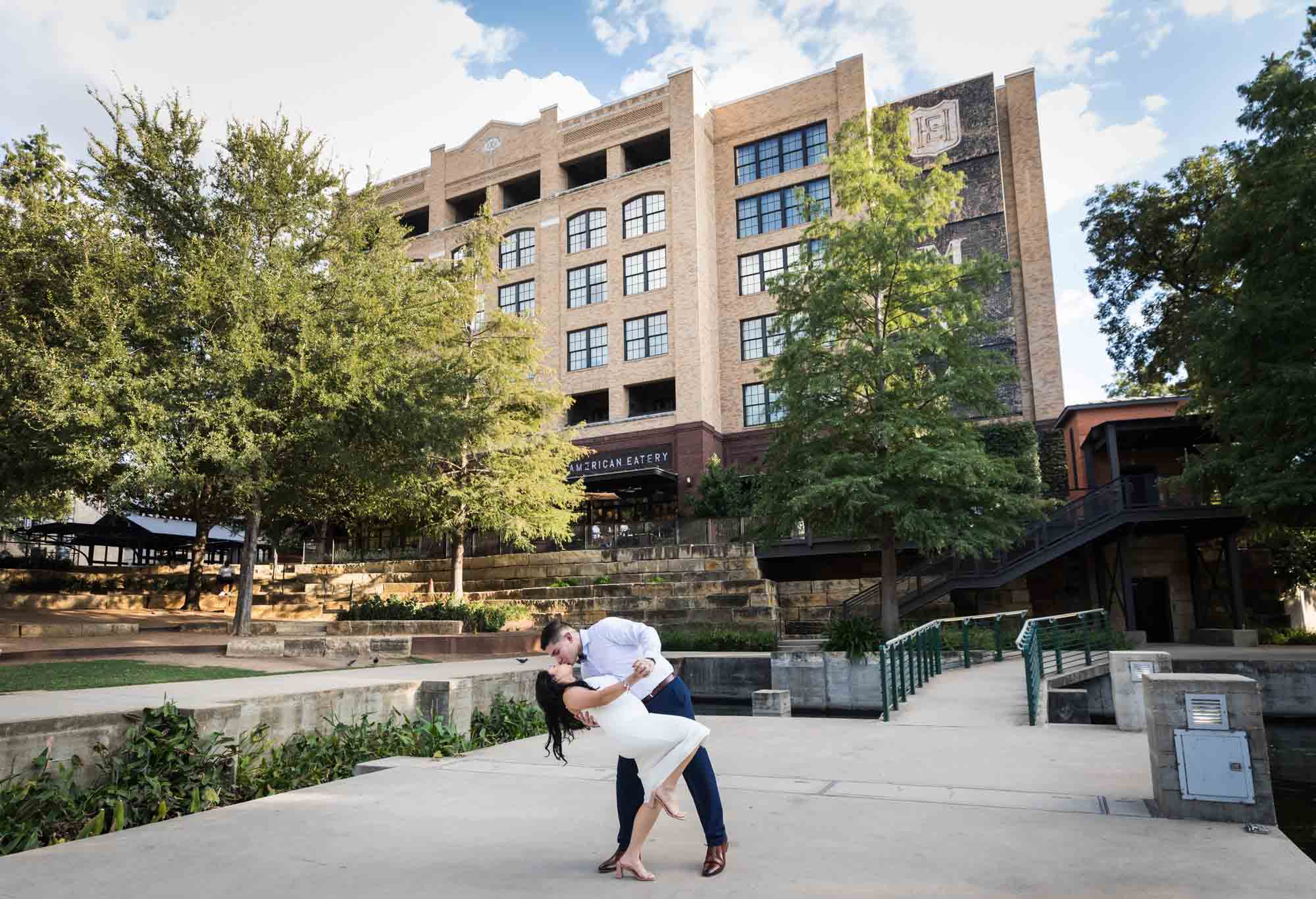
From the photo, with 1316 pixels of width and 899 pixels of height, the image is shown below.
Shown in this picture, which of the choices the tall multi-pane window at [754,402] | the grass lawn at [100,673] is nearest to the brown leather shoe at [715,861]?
the grass lawn at [100,673]

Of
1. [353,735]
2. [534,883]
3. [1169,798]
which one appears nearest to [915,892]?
[534,883]

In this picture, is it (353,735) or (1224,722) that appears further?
(353,735)

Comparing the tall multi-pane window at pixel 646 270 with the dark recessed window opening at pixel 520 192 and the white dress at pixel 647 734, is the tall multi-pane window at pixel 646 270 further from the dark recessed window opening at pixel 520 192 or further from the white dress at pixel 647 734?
the white dress at pixel 647 734

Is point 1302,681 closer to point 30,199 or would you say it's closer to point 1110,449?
point 1110,449

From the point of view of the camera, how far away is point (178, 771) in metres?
7.47

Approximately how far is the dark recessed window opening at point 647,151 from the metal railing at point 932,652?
91.6 ft

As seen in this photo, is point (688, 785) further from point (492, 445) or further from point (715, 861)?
point (492, 445)

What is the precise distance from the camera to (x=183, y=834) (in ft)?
18.2

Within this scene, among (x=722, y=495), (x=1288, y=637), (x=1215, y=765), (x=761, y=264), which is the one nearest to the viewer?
(x=1215, y=765)

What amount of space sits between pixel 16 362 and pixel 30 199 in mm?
3839

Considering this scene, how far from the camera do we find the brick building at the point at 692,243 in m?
35.2

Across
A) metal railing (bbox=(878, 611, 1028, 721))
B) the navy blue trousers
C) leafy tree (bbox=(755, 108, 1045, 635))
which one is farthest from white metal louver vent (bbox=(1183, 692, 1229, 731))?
leafy tree (bbox=(755, 108, 1045, 635))

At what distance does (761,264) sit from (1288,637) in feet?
80.9

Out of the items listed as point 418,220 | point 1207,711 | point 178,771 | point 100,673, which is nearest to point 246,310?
point 100,673
